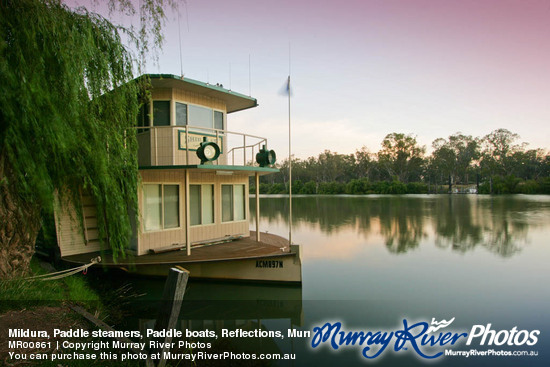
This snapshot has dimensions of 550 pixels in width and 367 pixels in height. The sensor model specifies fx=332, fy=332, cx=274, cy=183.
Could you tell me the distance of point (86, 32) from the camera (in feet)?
18.1

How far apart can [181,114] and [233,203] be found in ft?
11.3

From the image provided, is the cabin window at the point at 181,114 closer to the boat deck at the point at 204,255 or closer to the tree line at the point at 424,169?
the boat deck at the point at 204,255

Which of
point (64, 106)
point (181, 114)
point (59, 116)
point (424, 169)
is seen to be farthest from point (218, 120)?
point (424, 169)

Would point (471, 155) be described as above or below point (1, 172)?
above

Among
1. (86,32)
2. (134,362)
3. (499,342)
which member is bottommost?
(499,342)

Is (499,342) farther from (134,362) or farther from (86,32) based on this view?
(86,32)

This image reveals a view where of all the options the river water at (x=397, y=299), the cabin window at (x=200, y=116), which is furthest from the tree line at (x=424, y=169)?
the cabin window at (x=200, y=116)

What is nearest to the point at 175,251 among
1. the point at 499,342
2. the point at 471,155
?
the point at 499,342

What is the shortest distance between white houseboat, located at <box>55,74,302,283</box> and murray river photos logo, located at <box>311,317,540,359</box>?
91.8 inches

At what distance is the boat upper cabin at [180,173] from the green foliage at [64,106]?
7.57 feet

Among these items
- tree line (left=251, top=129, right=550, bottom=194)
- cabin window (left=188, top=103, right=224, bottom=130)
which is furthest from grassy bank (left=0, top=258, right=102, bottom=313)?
tree line (left=251, top=129, right=550, bottom=194)

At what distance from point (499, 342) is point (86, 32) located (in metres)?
9.89

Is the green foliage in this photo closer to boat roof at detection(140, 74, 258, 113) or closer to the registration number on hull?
boat roof at detection(140, 74, 258, 113)

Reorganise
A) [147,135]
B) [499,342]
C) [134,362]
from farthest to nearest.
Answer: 1. [147,135]
2. [499,342]
3. [134,362]
